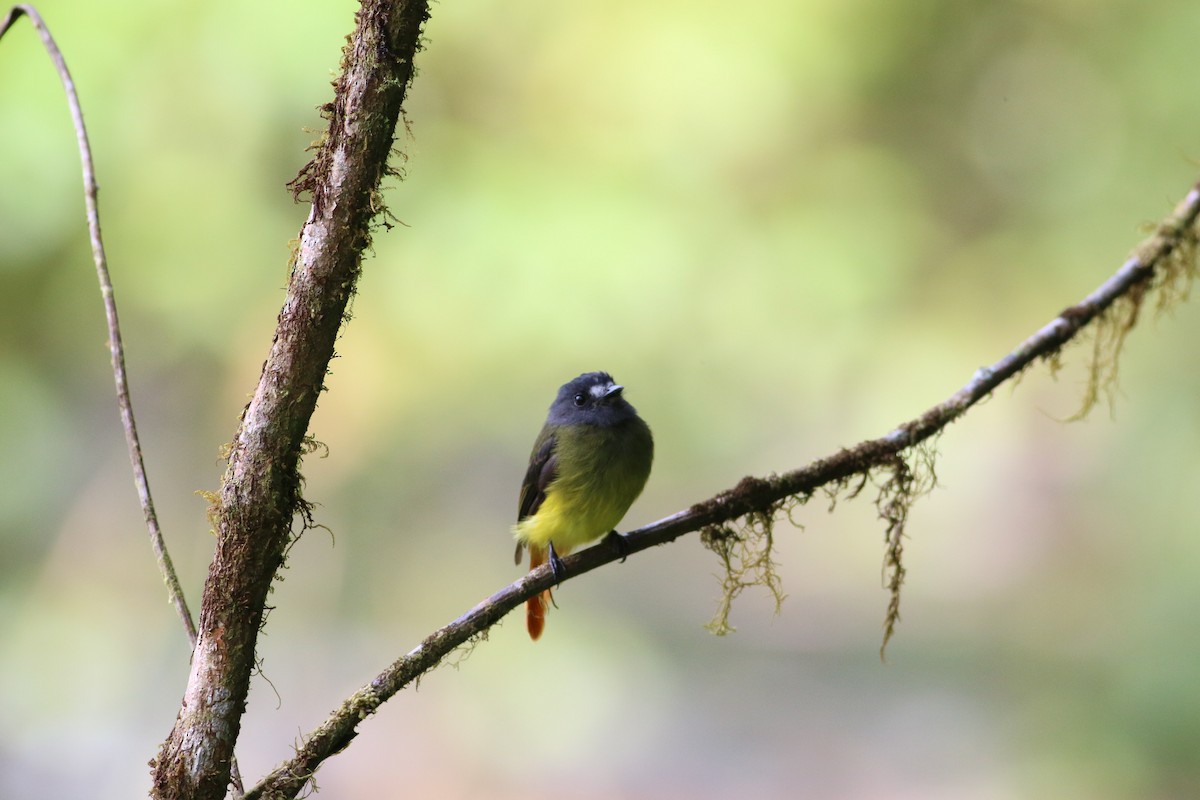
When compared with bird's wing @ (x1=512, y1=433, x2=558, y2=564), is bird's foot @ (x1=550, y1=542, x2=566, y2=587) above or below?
below

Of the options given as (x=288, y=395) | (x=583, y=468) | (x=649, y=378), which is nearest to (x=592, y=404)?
(x=583, y=468)

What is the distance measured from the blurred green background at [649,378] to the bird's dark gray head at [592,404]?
3281 mm

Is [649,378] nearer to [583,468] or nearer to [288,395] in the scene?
[583,468]

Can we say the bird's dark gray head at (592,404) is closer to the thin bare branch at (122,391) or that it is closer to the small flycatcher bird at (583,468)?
the small flycatcher bird at (583,468)

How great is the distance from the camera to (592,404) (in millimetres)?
3324

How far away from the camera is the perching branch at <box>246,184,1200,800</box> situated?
1761mm

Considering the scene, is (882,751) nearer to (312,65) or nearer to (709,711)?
(709,711)

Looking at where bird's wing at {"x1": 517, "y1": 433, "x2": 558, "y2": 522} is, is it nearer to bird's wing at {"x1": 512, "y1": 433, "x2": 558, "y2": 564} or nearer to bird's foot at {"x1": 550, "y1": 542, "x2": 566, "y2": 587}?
bird's wing at {"x1": 512, "y1": 433, "x2": 558, "y2": 564}

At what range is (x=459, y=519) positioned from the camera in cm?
754

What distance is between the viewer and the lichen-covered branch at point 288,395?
5.86 ft

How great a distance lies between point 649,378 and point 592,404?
389cm

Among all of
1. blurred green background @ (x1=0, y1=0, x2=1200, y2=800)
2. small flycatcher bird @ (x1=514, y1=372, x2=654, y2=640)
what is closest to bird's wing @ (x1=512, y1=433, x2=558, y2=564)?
small flycatcher bird @ (x1=514, y1=372, x2=654, y2=640)

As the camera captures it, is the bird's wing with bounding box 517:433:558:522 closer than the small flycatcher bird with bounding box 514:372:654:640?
No

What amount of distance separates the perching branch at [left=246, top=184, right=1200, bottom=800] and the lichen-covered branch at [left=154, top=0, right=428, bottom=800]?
162mm
